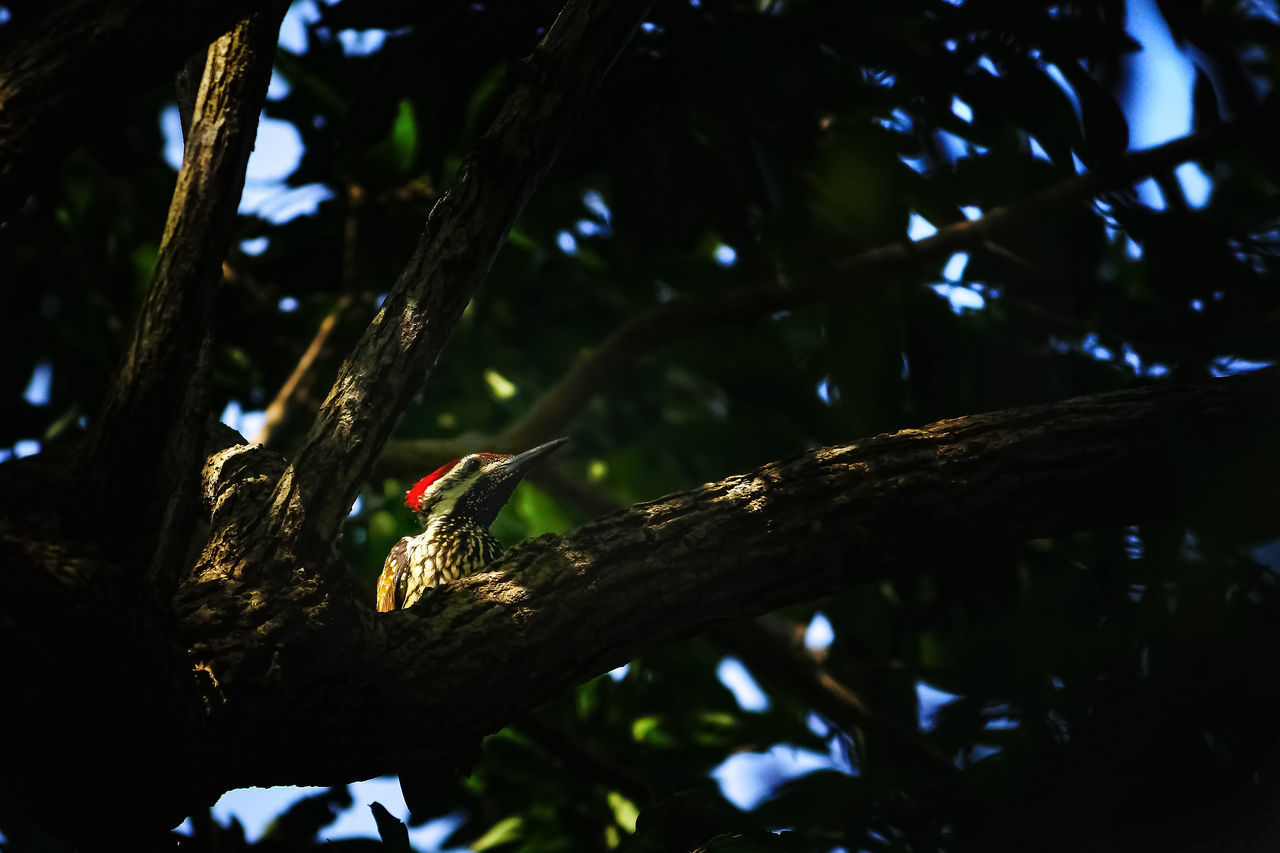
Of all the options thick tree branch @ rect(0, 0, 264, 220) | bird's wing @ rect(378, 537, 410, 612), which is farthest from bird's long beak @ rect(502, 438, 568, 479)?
thick tree branch @ rect(0, 0, 264, 220)

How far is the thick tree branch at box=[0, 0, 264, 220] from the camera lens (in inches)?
77.6

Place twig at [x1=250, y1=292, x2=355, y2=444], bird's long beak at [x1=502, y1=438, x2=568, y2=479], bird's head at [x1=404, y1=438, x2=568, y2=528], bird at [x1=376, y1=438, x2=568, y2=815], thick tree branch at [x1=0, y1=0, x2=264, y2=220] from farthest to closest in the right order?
twig at [x1=250, y1=292, x2=355, y2=444] < bird's head at [x1=404, y1=438, x2=568, y2=528] < bird's long beak at [x1=502, y1=438, x2=568, y2=479] < bird at [x1=376, y1=438, x2=568, y2=815] < thick tree branch at [x1=0, y1=0, x2=264, y2=220]

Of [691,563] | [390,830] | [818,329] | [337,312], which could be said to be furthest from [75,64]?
[818,329]

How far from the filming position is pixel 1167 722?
7.86ft

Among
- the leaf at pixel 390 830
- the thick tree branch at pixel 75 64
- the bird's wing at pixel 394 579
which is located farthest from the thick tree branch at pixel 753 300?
the thick tree branch at pixel 75 64

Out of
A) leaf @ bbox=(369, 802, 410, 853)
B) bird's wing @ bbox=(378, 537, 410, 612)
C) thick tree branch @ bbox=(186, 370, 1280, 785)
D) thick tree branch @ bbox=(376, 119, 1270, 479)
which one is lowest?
leaf @ bbox=(369, 802, 410, 853)

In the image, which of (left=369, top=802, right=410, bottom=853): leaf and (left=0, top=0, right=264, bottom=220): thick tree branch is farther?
(left=369, top=802, right=410, bottom=853): leaf

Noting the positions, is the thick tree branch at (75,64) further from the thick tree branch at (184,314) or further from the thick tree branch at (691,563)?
the thick tree branch at (691,563)

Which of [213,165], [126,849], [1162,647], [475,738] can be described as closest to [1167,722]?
[1162,647]

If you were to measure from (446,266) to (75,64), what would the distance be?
83cm

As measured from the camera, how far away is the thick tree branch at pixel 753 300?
12.9 feet

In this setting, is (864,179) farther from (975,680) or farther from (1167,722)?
(1167,722)

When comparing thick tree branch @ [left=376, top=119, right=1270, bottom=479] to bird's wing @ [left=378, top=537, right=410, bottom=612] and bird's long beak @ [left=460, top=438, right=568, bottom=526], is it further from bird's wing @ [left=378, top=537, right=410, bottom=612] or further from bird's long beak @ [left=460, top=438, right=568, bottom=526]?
bird's wing @ [left=378, top=537, right=410, bottom=612]

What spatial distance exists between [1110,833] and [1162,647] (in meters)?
0.47
